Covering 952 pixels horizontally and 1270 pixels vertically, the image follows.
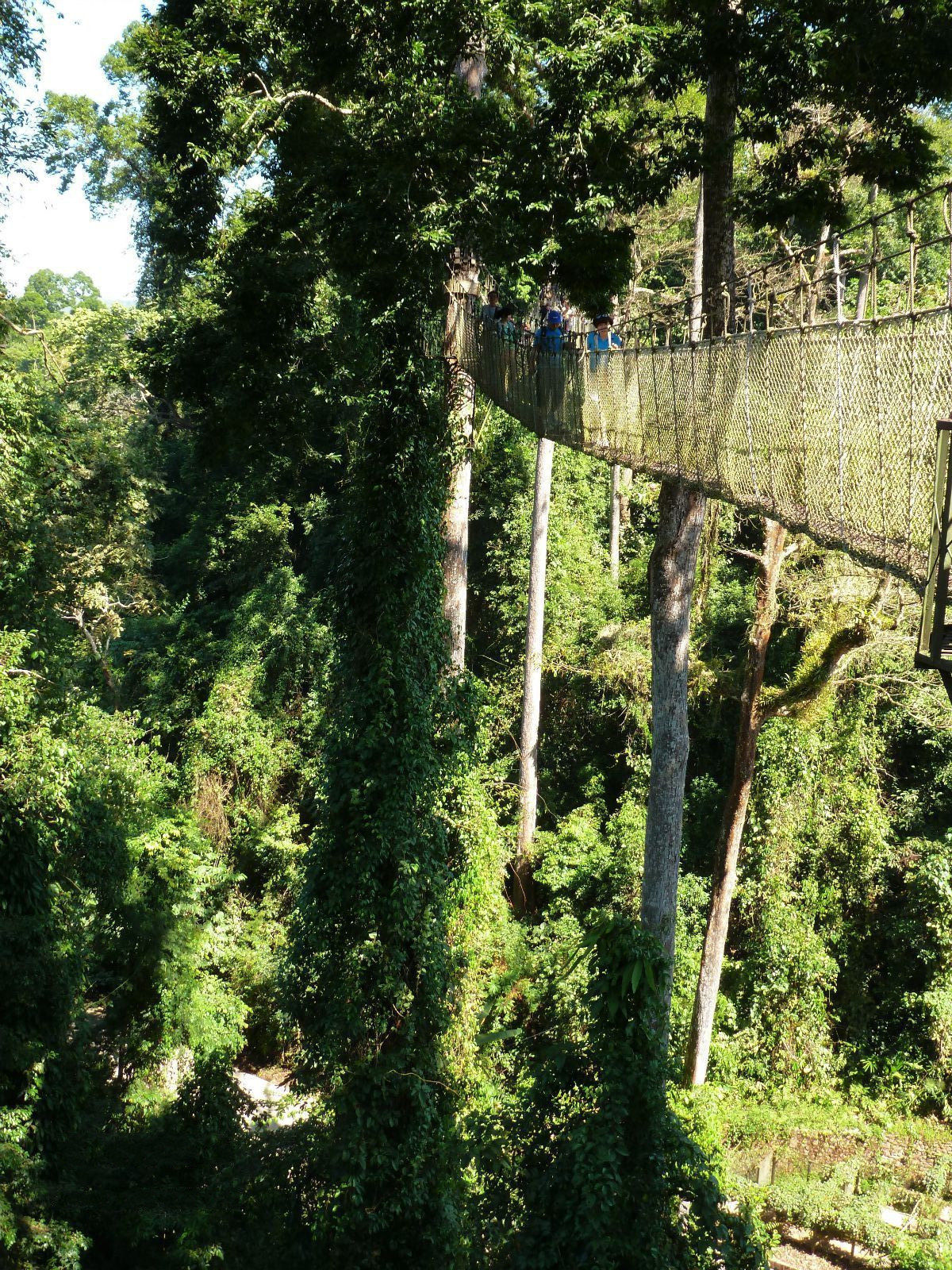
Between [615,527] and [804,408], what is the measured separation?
11470 mm

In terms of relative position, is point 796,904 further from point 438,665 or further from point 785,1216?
point 438,665

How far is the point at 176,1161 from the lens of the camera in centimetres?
728

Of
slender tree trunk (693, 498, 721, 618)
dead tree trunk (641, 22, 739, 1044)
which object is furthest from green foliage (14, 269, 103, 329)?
dead tree trunk (641, 22, 739, 1044)

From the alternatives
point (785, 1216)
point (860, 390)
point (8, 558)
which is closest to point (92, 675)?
point (8, 558)

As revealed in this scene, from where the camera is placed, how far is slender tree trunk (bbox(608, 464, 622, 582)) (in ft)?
48.0

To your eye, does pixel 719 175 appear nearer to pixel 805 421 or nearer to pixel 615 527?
pixel 805 421

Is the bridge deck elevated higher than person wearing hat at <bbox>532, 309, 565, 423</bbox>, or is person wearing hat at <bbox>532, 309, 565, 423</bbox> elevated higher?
person wearing hat at <bbox>532, 309, 565, 423</bbox>

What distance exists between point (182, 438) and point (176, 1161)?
13549mm

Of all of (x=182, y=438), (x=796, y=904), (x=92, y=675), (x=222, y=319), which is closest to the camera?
(x=222, y=319)

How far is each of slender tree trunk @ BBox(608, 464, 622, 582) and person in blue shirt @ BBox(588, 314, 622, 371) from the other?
8.35 metres

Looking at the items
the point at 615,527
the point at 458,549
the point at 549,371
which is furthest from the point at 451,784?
the point at 615,527

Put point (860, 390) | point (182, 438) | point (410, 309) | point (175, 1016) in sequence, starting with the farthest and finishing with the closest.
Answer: point (182, 438)
point (175, 1016)
point (410, 309)
point (860, 390)

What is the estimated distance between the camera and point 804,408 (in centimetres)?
331

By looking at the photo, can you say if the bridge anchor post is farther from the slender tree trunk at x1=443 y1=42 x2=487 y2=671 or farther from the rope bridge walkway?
the slender tree trunk at x1=443 y1=42 x2=487 y2=671
